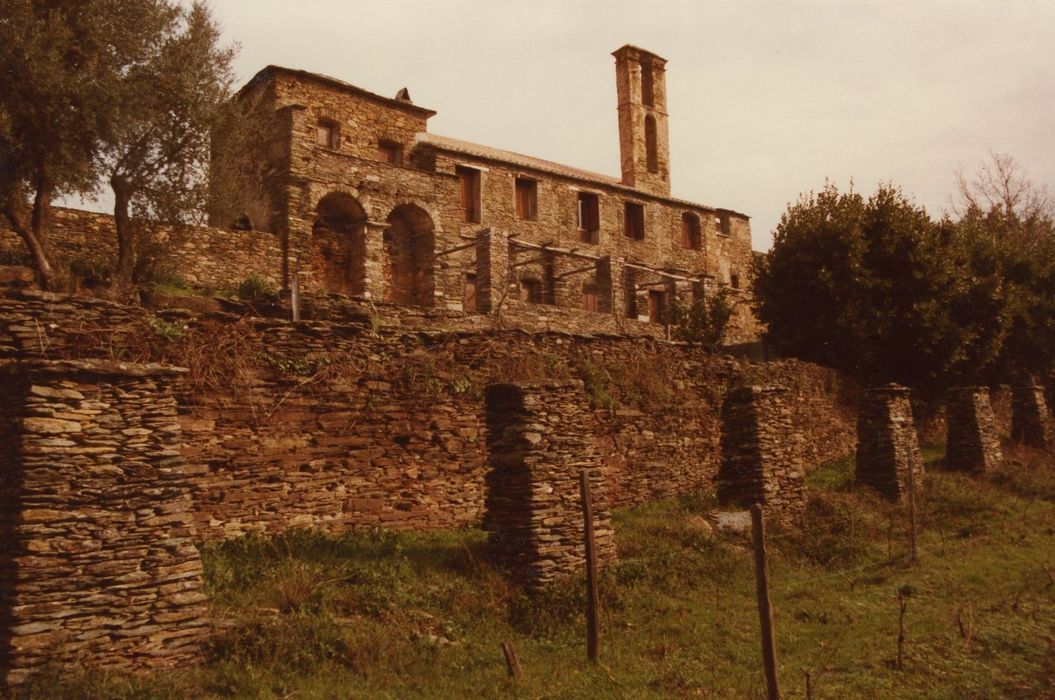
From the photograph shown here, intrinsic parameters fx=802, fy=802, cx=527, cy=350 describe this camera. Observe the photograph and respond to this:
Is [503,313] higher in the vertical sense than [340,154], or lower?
lower

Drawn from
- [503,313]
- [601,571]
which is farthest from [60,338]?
[503,313]

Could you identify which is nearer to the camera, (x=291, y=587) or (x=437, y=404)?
(x=291, y=587)

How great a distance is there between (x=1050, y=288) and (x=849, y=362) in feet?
32.6

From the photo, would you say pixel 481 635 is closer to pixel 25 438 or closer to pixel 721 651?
pixel 721 651

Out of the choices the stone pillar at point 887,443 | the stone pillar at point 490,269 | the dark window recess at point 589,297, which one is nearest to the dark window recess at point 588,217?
the dark window recess at point 589,297

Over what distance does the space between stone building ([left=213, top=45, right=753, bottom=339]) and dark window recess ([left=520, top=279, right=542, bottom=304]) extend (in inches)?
2.4

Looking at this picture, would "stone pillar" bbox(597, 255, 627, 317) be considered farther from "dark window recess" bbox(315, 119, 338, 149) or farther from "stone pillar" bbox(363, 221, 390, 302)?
"dark window recess" bbox(315, 119, 338, 149)

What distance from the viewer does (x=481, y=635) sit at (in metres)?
8.76

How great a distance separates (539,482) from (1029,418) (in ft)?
68.0

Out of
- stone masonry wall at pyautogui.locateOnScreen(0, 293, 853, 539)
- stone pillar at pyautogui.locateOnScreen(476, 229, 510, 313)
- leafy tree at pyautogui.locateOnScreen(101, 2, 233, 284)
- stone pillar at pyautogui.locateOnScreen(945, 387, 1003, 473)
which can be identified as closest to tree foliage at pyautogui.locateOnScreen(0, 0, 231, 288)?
leafy tree at pyautogui.locateOnScreen(101, 2, 233, 284)

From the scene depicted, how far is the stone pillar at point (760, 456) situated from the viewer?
14.4 meters

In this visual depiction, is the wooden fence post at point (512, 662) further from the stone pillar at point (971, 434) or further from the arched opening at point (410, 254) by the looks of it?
the arched opening at point (410, 254)

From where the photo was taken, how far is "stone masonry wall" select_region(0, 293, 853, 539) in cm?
978

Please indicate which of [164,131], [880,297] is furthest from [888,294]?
[164,131]
